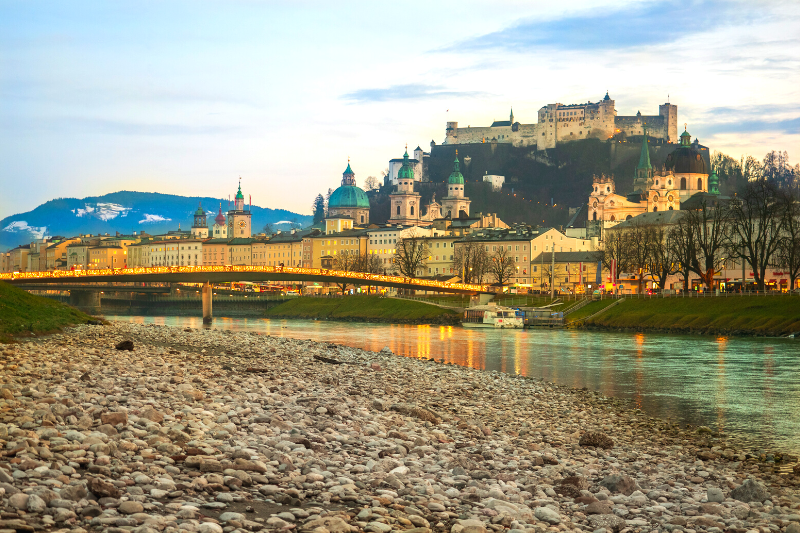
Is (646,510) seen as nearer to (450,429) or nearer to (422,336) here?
(450,429)

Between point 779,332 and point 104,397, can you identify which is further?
point 779,332

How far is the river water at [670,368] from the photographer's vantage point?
773 inches

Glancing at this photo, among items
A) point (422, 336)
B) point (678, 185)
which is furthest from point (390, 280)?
point (678, 185)

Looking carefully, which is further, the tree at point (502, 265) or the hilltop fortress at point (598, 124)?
the hilltop fortress at point (598, 124)

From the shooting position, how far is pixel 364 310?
8869 cm

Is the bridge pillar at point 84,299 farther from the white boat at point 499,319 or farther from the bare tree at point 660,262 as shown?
the bare tree at point 660,262

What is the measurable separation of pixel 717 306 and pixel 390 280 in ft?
114

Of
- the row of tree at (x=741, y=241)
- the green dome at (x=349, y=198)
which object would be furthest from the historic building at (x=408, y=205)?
the row of tree at (x=741, y=241)

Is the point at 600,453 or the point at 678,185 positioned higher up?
the point at 678,185

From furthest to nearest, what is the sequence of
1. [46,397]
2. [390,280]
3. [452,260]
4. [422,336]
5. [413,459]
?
[452,260]
[390,280]
[422,336]
[46,397]
[413,459]

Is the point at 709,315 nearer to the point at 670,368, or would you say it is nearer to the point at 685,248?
the point at 685,248

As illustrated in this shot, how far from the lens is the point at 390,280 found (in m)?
84.5

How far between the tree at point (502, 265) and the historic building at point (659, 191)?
2799 cm

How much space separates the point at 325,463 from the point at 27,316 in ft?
70.4
